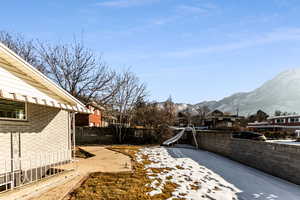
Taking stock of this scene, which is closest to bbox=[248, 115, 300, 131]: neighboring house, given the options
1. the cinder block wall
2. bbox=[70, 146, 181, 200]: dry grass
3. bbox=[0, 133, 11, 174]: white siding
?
the cinder block wall

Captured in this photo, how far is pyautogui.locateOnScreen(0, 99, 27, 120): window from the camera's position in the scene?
20.4 feet

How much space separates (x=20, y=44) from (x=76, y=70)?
6.54m

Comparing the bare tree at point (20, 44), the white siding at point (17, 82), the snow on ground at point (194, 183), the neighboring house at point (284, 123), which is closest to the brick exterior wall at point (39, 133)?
the white siding at point (17, 82)

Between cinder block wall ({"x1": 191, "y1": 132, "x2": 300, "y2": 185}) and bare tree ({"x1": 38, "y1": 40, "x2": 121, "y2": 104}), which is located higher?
bare tree ({"x1": 38, "y1": 40, "x2": 121, "y2": 104})

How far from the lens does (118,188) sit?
6012 millimetres

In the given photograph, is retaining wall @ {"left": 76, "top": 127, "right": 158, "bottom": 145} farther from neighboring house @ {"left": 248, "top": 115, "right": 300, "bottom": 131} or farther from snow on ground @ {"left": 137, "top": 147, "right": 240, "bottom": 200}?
neighboring house @ {"left": 248, "top": 115, "right": 300, "bottom": 131}

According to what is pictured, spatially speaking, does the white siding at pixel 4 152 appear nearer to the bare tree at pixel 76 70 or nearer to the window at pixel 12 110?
the window at pixel 12 110

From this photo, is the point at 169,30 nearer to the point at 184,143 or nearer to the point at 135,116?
the point at 135,116

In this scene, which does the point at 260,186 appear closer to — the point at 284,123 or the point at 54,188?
the point at 54,188

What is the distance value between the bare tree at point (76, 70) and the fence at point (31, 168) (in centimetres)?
643

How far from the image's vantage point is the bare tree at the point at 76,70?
14484mm

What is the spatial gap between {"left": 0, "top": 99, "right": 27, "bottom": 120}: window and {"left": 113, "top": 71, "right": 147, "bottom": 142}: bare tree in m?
13.5

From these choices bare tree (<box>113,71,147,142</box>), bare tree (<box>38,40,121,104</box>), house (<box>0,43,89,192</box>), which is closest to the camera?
house (<box>0,43,89,192</box>)

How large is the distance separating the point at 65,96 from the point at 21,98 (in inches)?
95.1
